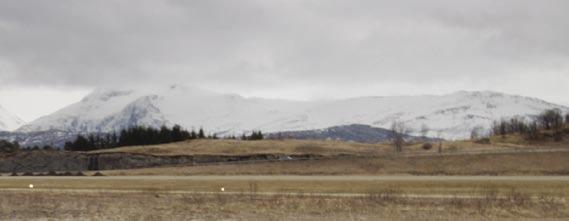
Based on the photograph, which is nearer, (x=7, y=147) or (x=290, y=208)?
(x=290, y=208)

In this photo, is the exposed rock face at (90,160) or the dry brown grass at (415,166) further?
the exposed rock face at (90,160)

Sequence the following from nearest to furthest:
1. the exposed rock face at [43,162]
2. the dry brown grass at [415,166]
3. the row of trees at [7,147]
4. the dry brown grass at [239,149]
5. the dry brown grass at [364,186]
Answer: the dry brown grass at [364,186], the dry brown grass at [415,166], the exposed rock face at [43,162], the row of trees at [7,147], the dry brown grass at [239,149]

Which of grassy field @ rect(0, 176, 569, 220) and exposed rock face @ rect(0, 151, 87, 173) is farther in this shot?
exposed rock face @ rect(0, 151, 87, 173)

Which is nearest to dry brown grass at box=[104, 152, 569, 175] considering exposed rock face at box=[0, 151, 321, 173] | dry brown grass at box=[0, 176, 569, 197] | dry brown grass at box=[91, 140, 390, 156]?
exposed rock face at box=[0, 151, 321, 173]

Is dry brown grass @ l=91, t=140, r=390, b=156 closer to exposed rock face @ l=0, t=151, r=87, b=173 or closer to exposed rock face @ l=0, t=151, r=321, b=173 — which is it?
exposed rock face @ l=0, t=151, r=321, b=173

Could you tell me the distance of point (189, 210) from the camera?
35.0 meters

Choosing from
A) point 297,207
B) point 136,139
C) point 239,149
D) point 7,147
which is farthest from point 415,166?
point 136,139

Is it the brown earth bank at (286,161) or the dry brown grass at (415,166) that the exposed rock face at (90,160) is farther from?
the dry brown grass at (415,166)

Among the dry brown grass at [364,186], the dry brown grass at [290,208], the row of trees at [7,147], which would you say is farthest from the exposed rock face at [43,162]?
the dry brown grass at [290,208]

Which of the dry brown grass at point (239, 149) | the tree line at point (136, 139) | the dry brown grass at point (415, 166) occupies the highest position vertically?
the tree line at point (136, 139)

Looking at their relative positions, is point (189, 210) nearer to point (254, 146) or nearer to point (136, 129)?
point (254, 146)

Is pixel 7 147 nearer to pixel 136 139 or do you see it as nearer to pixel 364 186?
pixel 136 139

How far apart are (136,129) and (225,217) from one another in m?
160

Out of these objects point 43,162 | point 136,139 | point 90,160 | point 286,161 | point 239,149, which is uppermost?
point 136,139
